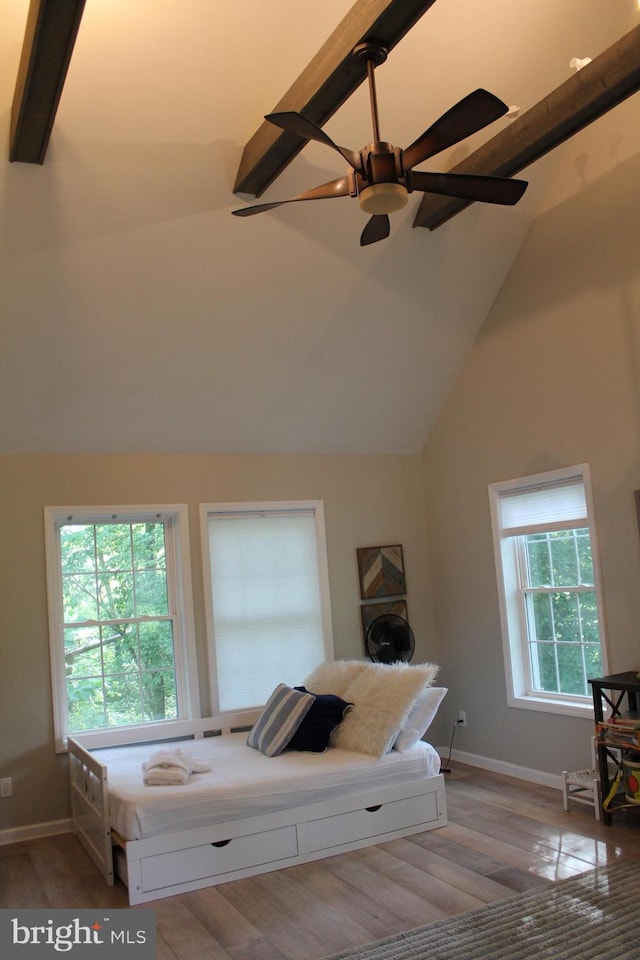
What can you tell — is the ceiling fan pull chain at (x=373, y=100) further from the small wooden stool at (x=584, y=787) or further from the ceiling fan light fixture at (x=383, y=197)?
the small wooden stool at (x=584, y=787)

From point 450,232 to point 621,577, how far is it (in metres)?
2.33

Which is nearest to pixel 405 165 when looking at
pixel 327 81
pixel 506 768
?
pixel 327 81

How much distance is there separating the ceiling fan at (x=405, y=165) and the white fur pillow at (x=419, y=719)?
108 inches

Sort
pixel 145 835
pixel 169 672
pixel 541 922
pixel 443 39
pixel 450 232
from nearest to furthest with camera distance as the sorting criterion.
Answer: pixel 541 922
pixel 145 835
pixel 443 39
pixel 450 232
pixel 169 672

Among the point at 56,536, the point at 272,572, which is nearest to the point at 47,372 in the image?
the point at 56,536

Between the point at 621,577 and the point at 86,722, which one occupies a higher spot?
the point at 621,577

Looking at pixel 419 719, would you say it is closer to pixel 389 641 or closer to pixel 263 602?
pixel 389 641

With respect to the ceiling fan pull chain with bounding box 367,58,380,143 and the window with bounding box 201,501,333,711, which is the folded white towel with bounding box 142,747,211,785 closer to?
the window with bounding box 201,501,333,711

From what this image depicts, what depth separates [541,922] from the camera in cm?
327

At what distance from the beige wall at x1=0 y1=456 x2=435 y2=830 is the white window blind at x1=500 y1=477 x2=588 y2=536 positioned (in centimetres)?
98

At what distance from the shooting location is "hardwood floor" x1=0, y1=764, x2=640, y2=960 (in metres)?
3.35

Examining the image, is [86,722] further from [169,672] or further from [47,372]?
[47,372]

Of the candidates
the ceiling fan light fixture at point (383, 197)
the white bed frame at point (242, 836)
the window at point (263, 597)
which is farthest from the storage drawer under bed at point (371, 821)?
the ceiling fan light fixture at point (383, 197)

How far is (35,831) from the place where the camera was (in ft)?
15.9
